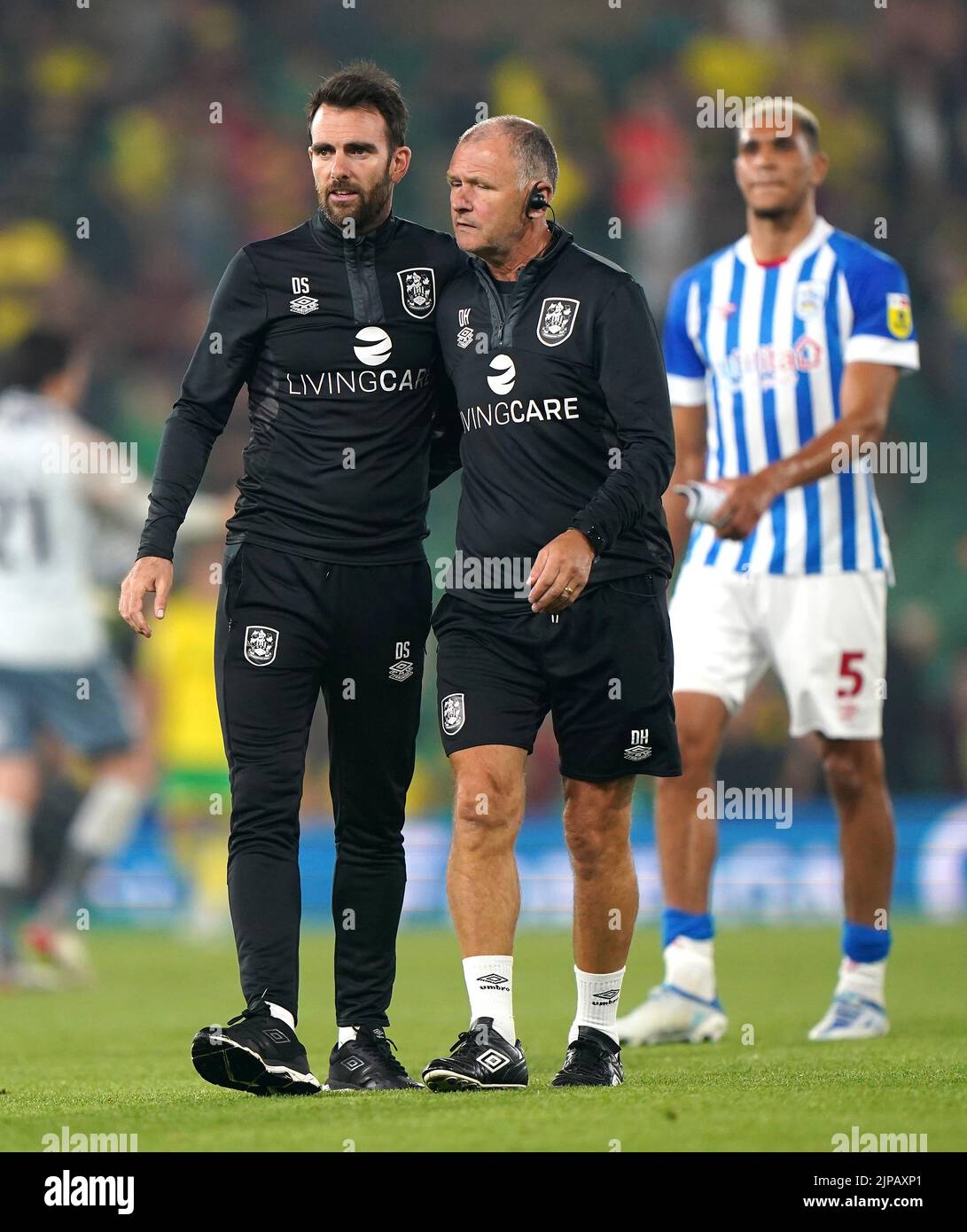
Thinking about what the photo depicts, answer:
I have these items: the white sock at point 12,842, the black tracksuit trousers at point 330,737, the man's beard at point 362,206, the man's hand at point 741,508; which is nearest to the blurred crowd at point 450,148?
the white sock at point 12,842

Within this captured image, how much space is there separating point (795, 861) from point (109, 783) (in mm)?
3719

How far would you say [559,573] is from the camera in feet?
Answer: 12.7

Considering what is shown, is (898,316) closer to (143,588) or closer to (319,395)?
(319,395)

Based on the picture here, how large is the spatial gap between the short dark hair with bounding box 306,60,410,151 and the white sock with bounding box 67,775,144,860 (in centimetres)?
479

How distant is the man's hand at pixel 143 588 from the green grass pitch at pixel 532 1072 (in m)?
0.97

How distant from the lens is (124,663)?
38.5ft

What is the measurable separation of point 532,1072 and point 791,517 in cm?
205

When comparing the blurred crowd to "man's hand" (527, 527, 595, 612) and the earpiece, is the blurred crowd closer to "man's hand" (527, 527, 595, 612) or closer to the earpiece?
the earpiece

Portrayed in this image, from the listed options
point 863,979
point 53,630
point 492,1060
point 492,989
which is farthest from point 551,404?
point 53,630

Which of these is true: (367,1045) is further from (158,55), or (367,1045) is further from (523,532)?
(158,55)

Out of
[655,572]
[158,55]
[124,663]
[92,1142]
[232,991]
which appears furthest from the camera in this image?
[158,55]

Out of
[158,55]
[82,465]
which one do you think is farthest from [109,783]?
[158,55]

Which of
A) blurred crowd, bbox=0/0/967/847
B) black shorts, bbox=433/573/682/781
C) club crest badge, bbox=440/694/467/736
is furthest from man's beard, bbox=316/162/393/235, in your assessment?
blurred crowd, bbox=0/0/967/847
